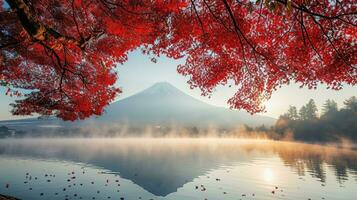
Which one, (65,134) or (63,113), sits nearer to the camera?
(63,113)

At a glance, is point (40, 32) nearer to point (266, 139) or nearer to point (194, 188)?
point (194, 188)

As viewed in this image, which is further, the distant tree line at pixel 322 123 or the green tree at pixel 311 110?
the green tree at pixel 311 110

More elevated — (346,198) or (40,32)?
(40,32)

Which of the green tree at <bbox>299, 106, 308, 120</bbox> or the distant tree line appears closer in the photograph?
the distant tree line

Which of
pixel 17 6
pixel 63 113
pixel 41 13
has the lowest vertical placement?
pixel 63 113

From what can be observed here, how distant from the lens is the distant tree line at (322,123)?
7318cm

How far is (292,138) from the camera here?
96.1m

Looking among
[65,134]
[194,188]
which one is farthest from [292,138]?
[65,134]

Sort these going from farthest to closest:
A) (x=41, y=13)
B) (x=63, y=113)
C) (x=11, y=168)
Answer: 1. (x=11, y=168)
2. (x=63, y=113)
3. (x=41, y=13)

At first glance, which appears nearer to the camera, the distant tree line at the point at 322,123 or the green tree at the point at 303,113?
the distant tree line at the point at 322,123

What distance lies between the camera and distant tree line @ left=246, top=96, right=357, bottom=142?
73175mm

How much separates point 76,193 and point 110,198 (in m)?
2.96

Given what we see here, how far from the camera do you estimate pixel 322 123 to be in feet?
269

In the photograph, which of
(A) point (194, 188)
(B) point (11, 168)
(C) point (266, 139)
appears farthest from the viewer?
(C) point (266, 139)
